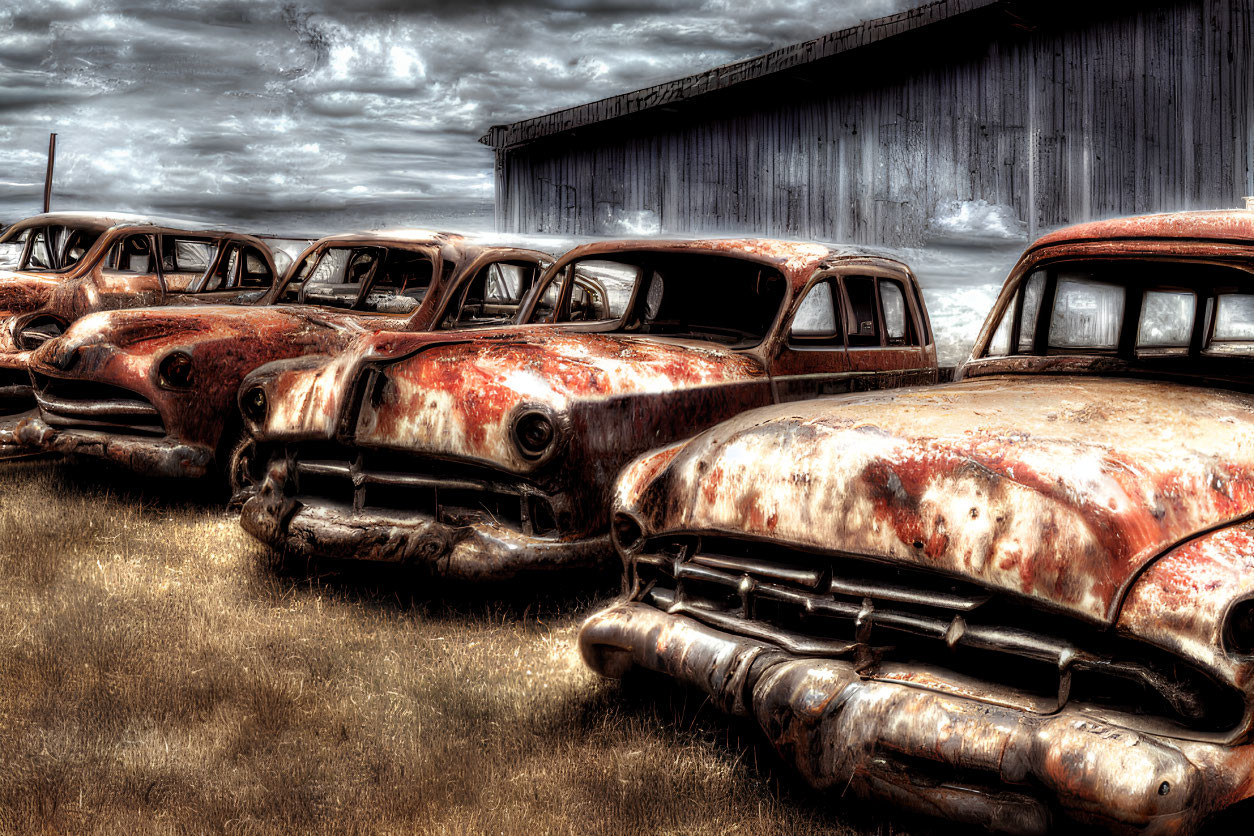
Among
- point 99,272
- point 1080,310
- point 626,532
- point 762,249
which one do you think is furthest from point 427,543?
point 99,272

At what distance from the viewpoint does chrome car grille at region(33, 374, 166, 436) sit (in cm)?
585

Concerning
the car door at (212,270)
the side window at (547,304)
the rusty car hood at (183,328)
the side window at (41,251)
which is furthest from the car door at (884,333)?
the side window at (41,251)

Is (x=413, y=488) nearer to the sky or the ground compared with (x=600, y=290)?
nearer to the ground

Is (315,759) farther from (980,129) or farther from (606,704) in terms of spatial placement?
(980,129)

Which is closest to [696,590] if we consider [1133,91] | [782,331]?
[782,331]

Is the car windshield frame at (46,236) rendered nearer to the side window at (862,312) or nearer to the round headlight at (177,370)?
the round headlight at (177,370)

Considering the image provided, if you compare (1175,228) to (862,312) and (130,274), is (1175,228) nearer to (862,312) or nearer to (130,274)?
(862,312)

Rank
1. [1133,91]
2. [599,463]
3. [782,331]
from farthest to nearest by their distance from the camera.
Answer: [1133,91] < [782,331] < [599,463]

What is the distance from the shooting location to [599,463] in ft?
12.7

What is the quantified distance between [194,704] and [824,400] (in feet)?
7.24

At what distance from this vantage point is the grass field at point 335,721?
262cm

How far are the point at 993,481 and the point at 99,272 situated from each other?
24.0ft

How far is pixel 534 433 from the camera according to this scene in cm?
380

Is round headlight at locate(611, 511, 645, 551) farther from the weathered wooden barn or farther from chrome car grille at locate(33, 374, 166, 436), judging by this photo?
the weathered wooden barn
